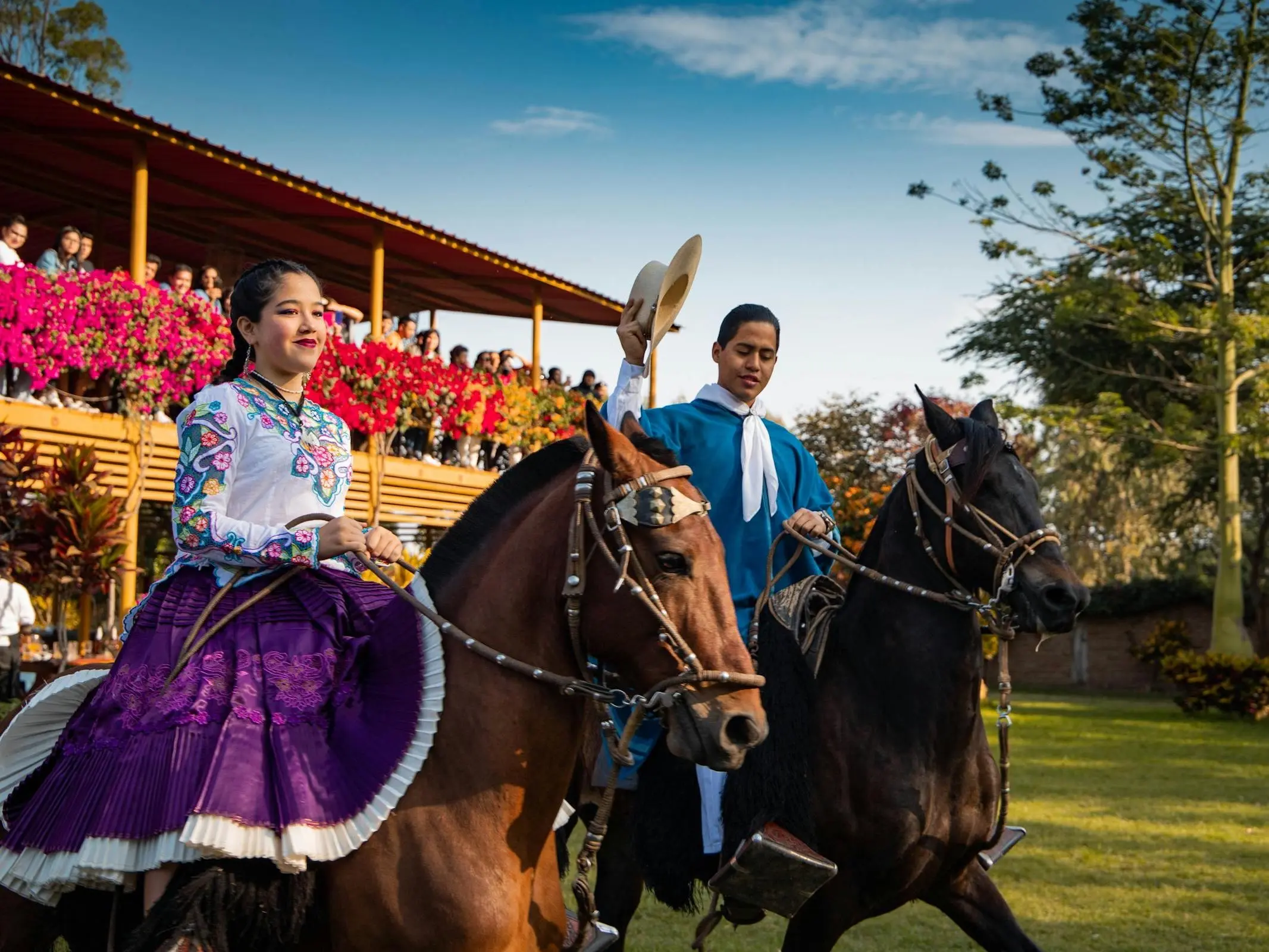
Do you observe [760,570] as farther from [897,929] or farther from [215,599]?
[897,929]

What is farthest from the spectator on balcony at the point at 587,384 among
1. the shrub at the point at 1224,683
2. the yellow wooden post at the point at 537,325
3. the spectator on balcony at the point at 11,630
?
the shrub at the point at 1224,683

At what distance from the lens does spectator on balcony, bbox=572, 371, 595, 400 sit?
19062 millimetres

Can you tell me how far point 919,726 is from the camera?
4.37 meters

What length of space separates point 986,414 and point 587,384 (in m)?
15.6

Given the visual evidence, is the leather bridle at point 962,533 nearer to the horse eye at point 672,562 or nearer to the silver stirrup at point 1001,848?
the silver stirrup at point 1001,848

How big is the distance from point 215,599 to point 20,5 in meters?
32.7

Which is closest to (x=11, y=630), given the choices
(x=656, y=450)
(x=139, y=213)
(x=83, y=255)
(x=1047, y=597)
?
(x=83, y=255)

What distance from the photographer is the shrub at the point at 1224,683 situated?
21141 mm

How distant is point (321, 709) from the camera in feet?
9.86

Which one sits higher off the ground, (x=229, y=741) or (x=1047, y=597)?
(x=1047, y=597)

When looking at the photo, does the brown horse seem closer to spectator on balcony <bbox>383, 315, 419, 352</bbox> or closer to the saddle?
the saddle

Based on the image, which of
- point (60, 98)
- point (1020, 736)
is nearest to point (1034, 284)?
point (1020, 736)

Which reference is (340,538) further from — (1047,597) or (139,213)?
(139,213)

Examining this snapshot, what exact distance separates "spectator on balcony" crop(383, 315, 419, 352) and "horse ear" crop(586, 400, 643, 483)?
36.2ft
